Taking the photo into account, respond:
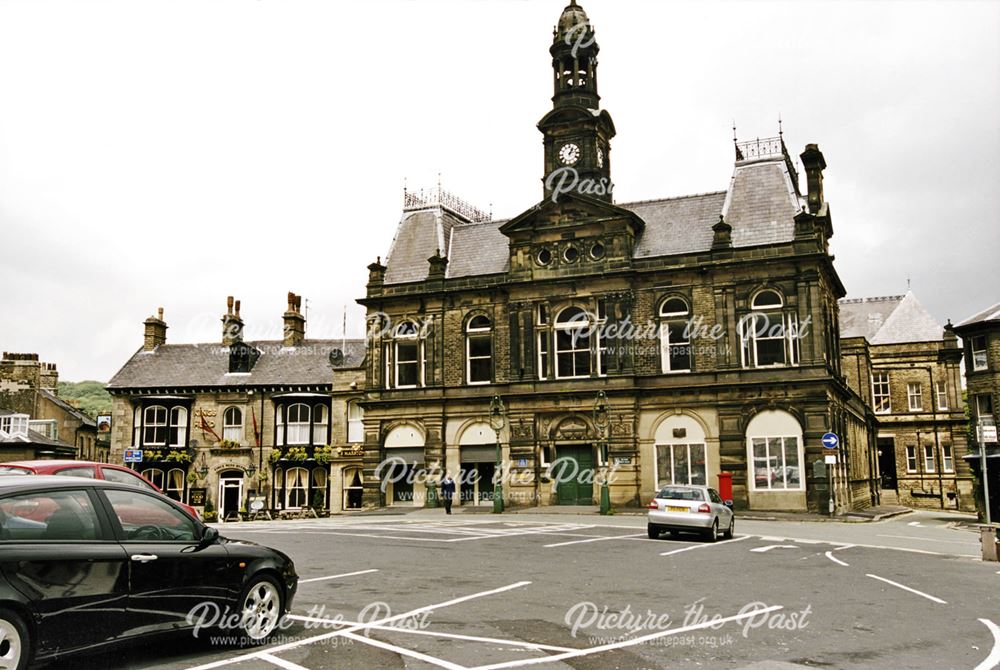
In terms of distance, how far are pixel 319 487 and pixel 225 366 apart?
30.2 feet

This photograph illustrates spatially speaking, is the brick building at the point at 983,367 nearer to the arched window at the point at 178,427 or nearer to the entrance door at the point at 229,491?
the entrance door at the point at 229,491

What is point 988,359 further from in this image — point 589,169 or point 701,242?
point 589,169

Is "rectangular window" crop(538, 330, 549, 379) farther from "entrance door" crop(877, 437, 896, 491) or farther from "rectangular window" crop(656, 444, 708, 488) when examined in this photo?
"entrance door" crop(877, 437, 896, 491)

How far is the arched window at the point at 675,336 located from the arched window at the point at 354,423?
55.8 ft

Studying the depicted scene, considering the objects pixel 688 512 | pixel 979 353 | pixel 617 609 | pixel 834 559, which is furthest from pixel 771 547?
pixel 979 353

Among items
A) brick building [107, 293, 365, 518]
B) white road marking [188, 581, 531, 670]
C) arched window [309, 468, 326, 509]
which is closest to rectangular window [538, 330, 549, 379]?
brick building [107, 293, 365, 518]

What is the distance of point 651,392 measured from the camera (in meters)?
37.4

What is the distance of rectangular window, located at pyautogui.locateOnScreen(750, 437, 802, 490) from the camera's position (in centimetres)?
3491

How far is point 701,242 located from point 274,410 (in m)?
24.5

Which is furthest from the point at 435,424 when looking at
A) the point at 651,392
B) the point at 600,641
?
the point at 600,641

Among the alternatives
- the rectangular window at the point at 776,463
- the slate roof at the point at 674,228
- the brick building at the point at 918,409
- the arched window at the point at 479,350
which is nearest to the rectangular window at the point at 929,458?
the brick building at the point at 918,409

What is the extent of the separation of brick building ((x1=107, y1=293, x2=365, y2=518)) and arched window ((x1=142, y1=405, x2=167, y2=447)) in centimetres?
6

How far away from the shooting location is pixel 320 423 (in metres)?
48.2

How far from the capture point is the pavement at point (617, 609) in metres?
8.68
